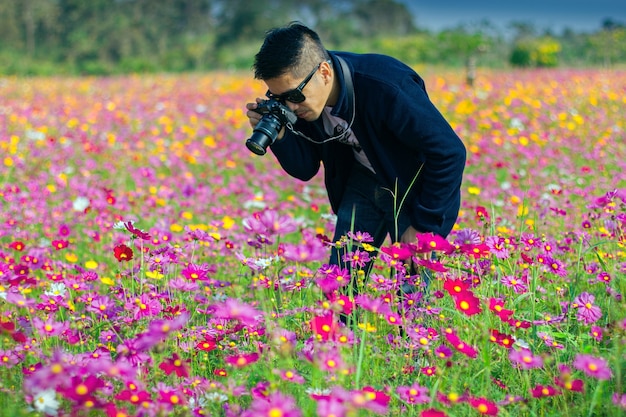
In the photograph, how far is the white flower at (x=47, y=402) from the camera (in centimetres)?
159

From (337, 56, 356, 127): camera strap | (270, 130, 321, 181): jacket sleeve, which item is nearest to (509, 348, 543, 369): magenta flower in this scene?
(337, 56, 356, 127): camera strap

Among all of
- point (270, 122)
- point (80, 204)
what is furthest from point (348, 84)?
point (80, 204)

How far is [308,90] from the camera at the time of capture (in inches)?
92.5

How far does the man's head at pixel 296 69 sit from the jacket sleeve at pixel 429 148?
0.27 m

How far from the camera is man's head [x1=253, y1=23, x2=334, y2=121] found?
2.31 m

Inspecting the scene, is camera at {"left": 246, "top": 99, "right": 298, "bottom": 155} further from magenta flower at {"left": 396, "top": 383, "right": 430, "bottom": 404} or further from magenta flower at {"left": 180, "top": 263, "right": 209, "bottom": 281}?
magenta flower at {"left": 396, "top": 383, "right": 430, "bottom": 404}

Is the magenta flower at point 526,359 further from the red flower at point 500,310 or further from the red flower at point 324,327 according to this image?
the red flower at point 324,327

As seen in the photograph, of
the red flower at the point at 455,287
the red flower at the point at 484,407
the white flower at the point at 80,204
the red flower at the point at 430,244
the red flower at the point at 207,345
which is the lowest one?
the white flower at the point at 80,204

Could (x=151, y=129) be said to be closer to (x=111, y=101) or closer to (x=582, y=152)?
(x=111, y=101)

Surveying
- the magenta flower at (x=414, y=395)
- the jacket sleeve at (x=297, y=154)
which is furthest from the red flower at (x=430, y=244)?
the jacket sleeve at (x=297, y=154)

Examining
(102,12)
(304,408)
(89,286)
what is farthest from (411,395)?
(102,12)

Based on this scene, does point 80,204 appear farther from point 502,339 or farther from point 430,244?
point 502,339

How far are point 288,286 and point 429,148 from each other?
71cm

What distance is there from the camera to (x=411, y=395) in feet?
5.53
